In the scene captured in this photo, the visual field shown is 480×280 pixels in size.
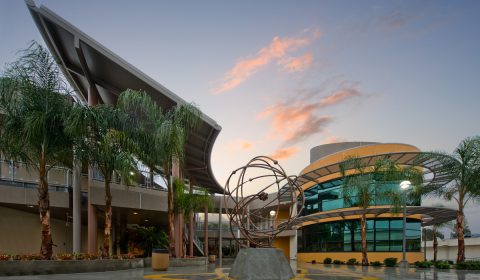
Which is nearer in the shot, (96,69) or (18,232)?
(18,232)

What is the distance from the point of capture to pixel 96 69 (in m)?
28.1

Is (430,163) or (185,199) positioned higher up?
(430,163)

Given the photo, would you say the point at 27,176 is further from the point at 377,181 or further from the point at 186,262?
the point at 377,181

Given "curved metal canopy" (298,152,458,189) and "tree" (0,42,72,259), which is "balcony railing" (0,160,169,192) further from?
"curved metal canopy" (298,152,458,189)

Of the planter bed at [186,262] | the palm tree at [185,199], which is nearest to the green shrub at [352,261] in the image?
the planter bed at [186,262]

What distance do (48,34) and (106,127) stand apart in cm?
841

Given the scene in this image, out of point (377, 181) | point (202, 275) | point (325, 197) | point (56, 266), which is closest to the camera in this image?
point (56, 266)

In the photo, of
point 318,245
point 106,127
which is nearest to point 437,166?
point 318,245

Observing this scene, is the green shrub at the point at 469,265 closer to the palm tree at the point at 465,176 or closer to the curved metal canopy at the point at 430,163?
the palm tree at the point at 465,176

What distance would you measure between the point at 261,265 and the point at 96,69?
17.3 m

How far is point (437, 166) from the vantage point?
37.5 meters

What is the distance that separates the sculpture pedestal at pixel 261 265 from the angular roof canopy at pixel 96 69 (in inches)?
430

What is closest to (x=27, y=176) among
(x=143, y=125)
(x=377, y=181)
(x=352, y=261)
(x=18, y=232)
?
(x=18, y=232)

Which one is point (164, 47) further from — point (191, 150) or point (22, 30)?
point (191, 150)
